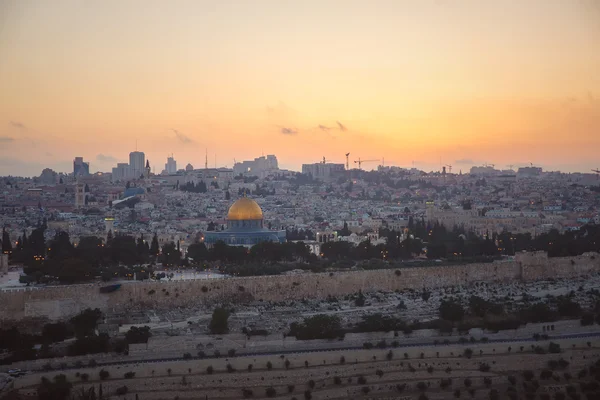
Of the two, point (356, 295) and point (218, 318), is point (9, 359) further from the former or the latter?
point (356, 295)

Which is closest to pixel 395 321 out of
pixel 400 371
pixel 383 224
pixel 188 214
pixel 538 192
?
pixel 400 371

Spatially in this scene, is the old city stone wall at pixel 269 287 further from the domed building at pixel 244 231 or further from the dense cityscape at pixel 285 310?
the domed building at pixel 244 231

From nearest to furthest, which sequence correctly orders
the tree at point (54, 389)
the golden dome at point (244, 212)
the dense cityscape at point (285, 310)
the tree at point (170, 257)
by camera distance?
the tree at point (54, 389), the dense cityscape at point (285, 310), the tree at point (170, 257), the golden dome at point (244, 212)

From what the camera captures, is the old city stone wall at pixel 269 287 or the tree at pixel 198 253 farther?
the tree at pixel 198 253

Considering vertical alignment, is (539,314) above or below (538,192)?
below

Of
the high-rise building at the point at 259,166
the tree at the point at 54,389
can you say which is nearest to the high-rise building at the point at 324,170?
the high-rise building at the point at 259,166

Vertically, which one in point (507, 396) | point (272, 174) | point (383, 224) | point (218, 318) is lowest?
point (507, 396)

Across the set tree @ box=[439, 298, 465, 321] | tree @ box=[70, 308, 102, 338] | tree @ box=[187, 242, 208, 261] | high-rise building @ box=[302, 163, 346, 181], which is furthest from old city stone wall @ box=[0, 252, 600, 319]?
high-rise building @ box=[302, 163, 346, 181]
